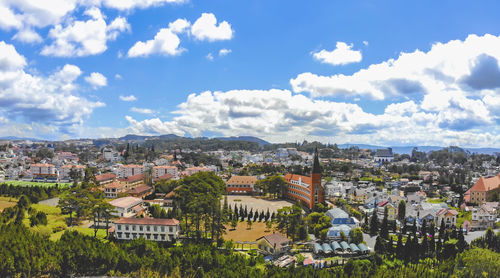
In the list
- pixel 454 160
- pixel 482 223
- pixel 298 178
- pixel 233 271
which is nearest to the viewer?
pixel 233 271

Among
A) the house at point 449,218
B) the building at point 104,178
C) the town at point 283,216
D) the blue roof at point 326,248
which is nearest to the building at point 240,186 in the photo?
the town at point 283,216

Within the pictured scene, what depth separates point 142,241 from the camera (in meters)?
24.2

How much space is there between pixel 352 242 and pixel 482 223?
705 inches

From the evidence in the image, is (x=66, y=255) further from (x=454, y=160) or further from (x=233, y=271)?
(x=454, y=160)

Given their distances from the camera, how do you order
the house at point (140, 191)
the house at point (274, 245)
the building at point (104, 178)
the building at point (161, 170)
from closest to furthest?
the house at point (274, 245) → the house at point (140, 191) → the building at point (104, 178) → the building at point (161, 170)

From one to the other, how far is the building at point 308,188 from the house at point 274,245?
13.0 metres

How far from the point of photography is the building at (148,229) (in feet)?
90.8

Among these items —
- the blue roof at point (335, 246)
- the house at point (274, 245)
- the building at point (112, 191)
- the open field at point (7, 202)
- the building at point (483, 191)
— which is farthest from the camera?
the building at point (112, 191)

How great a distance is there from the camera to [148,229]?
27.9 m

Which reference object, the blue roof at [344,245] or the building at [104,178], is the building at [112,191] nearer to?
the building at [104,178]

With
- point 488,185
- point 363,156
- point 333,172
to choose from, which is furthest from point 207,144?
point 488,185

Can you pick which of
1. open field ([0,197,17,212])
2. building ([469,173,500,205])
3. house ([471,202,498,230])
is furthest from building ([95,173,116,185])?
building ([469,173,500,205])

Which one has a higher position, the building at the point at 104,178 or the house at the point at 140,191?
the building at the point at 104,178

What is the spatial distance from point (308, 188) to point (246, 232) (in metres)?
12.5
